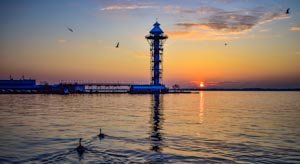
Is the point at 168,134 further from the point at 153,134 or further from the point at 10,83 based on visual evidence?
the point at 10,83

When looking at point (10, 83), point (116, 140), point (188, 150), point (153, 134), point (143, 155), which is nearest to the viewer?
point (143, 155)

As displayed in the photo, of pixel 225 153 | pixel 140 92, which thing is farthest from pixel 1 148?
pixel 140 92

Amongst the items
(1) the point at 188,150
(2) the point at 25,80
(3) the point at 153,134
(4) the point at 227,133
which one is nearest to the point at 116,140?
(3) the point at 153,134

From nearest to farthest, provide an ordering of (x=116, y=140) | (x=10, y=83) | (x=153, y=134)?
(x=116, y=140) → (x=153, y=134) → (x=10, y=83)

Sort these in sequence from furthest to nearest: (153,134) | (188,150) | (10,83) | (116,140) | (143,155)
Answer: (10,83), (153,134), (116,140), (188,150), (143,155)

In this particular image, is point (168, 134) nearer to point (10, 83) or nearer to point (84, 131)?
point (84, 131)

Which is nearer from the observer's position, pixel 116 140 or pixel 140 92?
pixel 116 140

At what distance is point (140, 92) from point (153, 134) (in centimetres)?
13472

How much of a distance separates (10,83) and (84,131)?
472ft

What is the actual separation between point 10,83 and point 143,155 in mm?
156640

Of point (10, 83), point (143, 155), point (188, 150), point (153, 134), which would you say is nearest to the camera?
point (143, 155)

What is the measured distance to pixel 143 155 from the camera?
2195 cm

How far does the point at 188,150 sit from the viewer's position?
23.8m

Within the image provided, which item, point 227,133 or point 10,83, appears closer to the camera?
point 227,133
